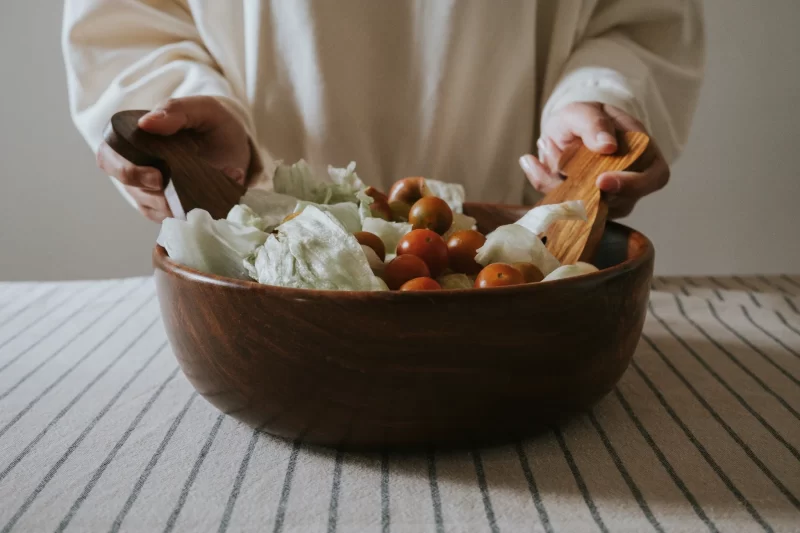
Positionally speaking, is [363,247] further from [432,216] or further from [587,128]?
[587,128]

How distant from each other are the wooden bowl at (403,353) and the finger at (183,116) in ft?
0.71

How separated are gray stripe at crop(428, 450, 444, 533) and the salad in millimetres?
100

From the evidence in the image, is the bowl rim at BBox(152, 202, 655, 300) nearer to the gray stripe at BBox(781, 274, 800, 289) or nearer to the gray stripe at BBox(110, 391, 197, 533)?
the gray stripe at BBox(110, 391, 197, 533)

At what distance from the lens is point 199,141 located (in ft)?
2.31

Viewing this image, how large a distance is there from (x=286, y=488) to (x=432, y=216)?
0.83 feet

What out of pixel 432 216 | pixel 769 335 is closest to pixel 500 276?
pixel 432 216

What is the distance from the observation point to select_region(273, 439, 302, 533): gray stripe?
0.34 metres

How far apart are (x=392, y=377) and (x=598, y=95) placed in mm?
520

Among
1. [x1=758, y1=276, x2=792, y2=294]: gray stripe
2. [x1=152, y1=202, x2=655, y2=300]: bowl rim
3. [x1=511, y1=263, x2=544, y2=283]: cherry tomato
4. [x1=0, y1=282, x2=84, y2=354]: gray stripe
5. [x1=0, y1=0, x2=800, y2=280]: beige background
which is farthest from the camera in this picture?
[x1=0, y1=0, x2=800, y2=280]: beige background

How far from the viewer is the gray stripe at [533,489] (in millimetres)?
340

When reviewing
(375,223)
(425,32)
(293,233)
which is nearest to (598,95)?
(425,32)

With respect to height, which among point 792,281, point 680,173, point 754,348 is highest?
point 754,348

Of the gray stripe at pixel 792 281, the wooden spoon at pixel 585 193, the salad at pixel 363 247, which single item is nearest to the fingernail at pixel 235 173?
the salad at pixel 363 247

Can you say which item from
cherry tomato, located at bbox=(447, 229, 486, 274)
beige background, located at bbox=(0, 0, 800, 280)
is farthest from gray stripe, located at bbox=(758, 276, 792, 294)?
beige background, located at bbox=(0, 0, 800, 280)
